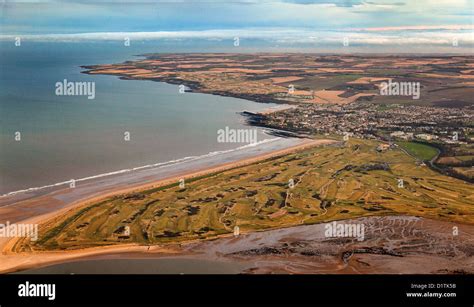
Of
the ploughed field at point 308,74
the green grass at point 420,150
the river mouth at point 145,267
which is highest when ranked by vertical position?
the ploughed field at point 308,74

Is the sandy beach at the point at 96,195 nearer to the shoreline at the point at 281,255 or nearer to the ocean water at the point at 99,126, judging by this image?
the shoreline at the point at 281,255

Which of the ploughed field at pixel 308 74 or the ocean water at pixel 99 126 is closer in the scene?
the ocean water at pixel 99 126

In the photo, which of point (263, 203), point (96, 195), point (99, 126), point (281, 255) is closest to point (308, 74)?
point (99, 126)

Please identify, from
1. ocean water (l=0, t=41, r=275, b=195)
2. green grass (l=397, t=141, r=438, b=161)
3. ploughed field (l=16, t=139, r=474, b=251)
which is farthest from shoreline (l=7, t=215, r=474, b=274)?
green grass (l=397, t=141, r=438, b=161)

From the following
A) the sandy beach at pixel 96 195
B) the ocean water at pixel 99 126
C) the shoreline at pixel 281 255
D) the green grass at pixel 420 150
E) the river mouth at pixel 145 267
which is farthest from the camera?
the green grass at pixel 420 150

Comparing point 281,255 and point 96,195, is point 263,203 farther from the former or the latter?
point 96,195

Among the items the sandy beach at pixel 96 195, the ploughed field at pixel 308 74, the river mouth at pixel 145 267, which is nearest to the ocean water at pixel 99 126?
the sandy beach at pixel 96 195
